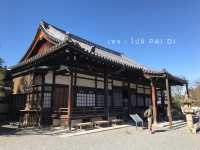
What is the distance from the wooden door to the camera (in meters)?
12.0

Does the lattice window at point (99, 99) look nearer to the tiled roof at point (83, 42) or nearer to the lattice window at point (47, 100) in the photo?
the tiled roof at point (83, 42)

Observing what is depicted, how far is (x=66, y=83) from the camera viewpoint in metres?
12.6

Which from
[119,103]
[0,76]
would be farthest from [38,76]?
[119,103]

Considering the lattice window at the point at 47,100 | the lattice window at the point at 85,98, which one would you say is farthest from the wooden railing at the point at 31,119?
the lattice window at the point at 85,98

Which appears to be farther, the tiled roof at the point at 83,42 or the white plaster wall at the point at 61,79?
the tiled roof at the point at 83,42

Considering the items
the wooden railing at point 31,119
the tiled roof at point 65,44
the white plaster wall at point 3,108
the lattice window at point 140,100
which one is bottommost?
the wooden railing at point 31,119

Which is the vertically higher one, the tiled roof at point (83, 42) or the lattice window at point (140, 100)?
the tiled roof at point (83, 42)

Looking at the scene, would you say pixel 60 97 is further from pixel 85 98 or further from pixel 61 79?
pixel 85 98

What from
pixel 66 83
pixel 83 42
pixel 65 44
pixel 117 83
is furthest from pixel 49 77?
pixel 83 42

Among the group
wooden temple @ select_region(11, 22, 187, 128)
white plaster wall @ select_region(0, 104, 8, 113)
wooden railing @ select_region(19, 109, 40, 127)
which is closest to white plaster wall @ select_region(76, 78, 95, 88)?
wooden temple @ select_region(11, 22, 187, 128)

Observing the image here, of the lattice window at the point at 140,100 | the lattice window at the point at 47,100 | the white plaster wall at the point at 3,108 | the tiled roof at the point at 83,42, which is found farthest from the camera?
the lattice window at the point at 140,100

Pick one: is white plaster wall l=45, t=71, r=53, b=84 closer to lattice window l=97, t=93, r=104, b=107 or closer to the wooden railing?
the wooden railing

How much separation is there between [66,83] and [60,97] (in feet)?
3.24

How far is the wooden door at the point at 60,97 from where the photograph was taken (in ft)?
39.4
